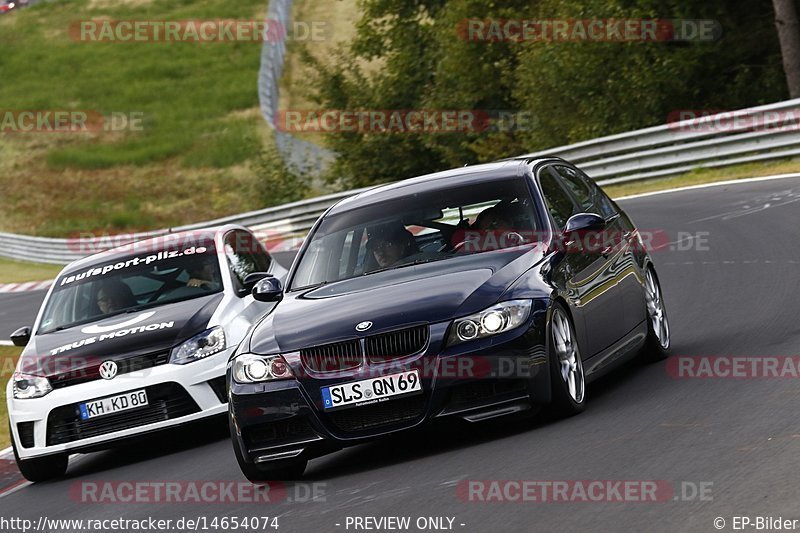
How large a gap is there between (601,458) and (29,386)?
4.92 metres

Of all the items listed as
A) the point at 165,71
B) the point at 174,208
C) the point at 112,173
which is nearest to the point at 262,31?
the point at 165,71

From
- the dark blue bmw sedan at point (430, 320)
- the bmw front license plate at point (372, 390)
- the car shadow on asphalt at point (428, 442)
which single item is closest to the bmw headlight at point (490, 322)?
the dark blue bmw sedan at point (430, 320)

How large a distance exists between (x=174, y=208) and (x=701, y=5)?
74.5 ft

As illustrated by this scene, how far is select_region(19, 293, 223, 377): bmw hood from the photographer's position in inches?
404

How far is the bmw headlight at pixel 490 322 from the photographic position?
24.9ft

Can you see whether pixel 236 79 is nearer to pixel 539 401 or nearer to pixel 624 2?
pixel 624 2

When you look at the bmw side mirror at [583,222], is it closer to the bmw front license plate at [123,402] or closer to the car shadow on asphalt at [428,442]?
the car shadow on asphalt at [428,442]

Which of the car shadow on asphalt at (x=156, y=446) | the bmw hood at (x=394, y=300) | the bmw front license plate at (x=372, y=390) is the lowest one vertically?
the car shadow on asphalt at (x=156, y=446)

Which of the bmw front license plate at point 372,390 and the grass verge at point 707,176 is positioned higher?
the bmw front license plate at point 372,390

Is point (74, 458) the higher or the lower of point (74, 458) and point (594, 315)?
the lower

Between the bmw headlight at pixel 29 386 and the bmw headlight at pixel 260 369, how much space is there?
2.79 metres

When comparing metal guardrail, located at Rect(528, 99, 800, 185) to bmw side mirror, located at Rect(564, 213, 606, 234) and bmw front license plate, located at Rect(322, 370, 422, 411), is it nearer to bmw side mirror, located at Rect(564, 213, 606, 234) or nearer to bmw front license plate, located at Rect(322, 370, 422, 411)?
bmw side mirror, located at Rect(564, 213, 606, 234)

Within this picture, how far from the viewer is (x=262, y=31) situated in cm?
7175

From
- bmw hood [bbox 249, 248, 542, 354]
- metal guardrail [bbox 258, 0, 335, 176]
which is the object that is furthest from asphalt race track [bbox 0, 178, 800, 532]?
metal guardrail [bbox 258, 0, 335, 176]
